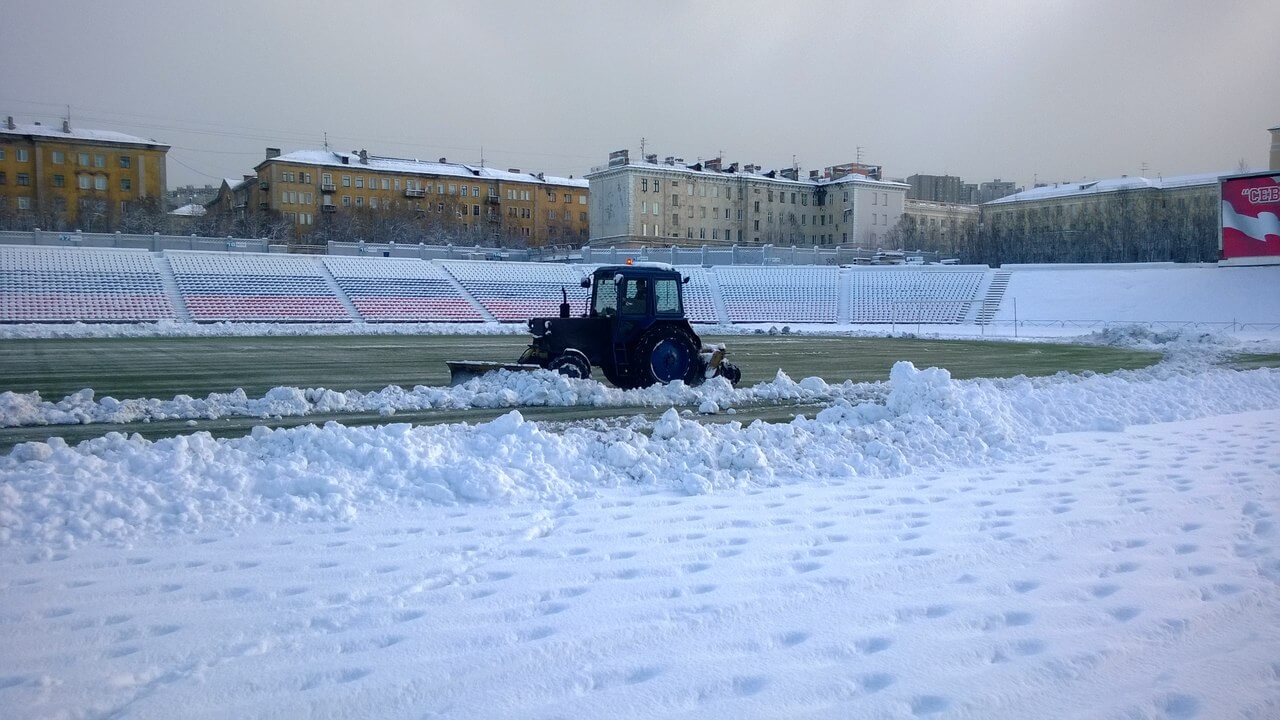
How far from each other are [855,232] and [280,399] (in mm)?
82575

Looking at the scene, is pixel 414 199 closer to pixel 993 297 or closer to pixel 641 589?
pixel 993 297

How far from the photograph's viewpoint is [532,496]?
6.99 meters

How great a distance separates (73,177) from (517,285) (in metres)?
39.1

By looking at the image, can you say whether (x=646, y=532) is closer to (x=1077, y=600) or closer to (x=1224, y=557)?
(x=1077, y=600)

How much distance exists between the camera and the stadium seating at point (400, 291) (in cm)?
4349

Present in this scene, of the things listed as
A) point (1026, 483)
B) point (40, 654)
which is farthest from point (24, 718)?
point (1026, 483)

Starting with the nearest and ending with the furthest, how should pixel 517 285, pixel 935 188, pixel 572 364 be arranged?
pixel 572 364, pixel 517 285, pixel 935 188

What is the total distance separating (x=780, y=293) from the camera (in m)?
51.9

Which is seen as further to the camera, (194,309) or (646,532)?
(194,309)

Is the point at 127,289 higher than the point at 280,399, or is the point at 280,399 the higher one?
the point at 127,289

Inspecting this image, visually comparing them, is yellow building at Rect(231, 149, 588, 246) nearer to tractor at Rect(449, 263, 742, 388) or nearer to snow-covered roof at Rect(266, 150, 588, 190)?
snow-covered roof at Rect(266, 150, 588, 190)

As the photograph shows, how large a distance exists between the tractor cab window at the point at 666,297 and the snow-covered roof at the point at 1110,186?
7463 centimetres

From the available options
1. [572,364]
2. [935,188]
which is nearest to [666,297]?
[572,364]

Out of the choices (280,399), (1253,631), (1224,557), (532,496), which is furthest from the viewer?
(280,399)
